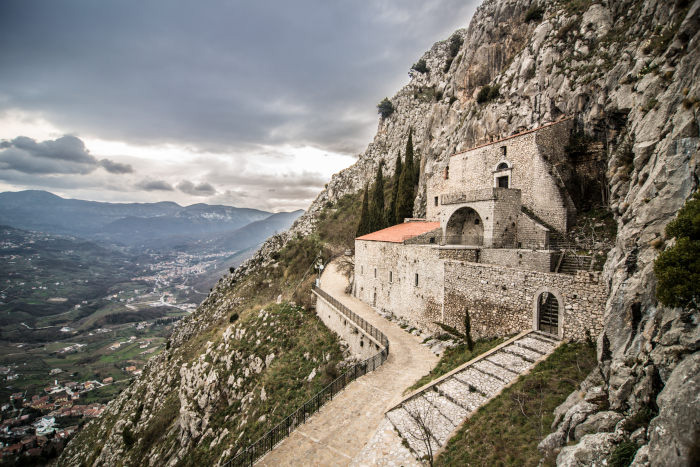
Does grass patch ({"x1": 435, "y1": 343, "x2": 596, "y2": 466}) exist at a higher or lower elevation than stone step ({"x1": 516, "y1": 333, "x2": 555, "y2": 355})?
lower

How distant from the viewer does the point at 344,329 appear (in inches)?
889

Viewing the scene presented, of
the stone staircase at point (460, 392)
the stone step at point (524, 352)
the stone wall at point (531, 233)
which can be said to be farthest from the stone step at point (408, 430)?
the stone wall at point (531, 233)

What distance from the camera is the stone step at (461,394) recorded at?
9797 mm

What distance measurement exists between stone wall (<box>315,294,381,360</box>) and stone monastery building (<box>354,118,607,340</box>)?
421cm

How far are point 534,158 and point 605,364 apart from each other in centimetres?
1905

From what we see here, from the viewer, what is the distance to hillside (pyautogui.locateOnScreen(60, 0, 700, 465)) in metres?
5.36

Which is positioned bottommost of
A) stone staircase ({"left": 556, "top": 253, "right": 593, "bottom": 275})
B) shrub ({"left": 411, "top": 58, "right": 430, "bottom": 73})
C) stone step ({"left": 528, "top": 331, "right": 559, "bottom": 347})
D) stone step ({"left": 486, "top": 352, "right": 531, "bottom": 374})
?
stone step ({"left": 486, "top": 352, "right": 531, "bottom": 374})

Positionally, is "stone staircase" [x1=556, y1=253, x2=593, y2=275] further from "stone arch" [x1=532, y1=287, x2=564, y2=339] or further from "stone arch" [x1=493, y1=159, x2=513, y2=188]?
"stone arch" [x1=493, y1=159, x2=513, y2=188]

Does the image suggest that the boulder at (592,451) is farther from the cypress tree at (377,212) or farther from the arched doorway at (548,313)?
the cypress tree at (377,212)

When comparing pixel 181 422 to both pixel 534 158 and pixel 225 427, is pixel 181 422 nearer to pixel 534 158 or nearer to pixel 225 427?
pixel 225 427

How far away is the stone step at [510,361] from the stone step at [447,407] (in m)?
2.82

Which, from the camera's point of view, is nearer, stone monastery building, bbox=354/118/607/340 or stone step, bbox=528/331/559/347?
stone step, bbox=528/331/559/347

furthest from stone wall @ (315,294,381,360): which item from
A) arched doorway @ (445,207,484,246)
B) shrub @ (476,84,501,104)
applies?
shrub @ (476,84,501,104)

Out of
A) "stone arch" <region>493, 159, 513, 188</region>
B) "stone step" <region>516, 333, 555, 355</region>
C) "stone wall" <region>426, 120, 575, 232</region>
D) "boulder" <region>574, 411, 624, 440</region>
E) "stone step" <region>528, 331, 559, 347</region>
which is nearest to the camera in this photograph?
"boulder" <region>574, 411, 624, 440</region>
